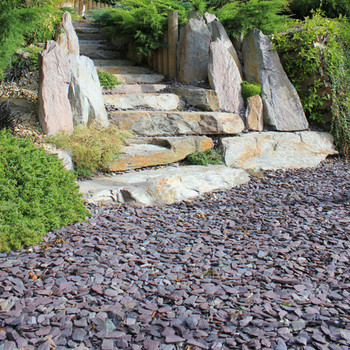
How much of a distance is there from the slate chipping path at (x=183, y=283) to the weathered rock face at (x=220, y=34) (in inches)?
153

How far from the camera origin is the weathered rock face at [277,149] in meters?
5.74

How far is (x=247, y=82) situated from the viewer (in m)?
6.67

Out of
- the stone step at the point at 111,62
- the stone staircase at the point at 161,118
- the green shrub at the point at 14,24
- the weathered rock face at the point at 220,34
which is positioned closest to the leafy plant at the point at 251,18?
the weathered rock face at the point at 220,34

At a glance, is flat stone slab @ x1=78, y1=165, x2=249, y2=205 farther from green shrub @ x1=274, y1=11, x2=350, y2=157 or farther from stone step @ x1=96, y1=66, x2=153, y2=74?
stone step @ x1=96, y1=66, x2=153, y2=74

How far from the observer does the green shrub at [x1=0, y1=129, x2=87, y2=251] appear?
9.11 feet

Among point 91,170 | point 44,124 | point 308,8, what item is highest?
point 308,8

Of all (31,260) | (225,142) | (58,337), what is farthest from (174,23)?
(58,337)

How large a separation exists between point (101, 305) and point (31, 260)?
2.38 feet

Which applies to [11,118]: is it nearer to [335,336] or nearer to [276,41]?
[335,336]

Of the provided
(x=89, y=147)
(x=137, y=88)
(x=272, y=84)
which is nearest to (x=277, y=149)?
(x=272, y=84)

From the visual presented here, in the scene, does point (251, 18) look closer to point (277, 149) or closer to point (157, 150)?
point (277, 149)

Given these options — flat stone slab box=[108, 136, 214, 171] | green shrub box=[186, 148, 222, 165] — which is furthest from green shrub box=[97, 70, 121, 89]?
green shrub box=[186, 148, 222, 165]

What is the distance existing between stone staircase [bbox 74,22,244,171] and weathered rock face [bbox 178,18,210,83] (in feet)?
1.14

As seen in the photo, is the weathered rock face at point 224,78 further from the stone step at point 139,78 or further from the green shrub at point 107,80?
the green shrub at point 107,80
